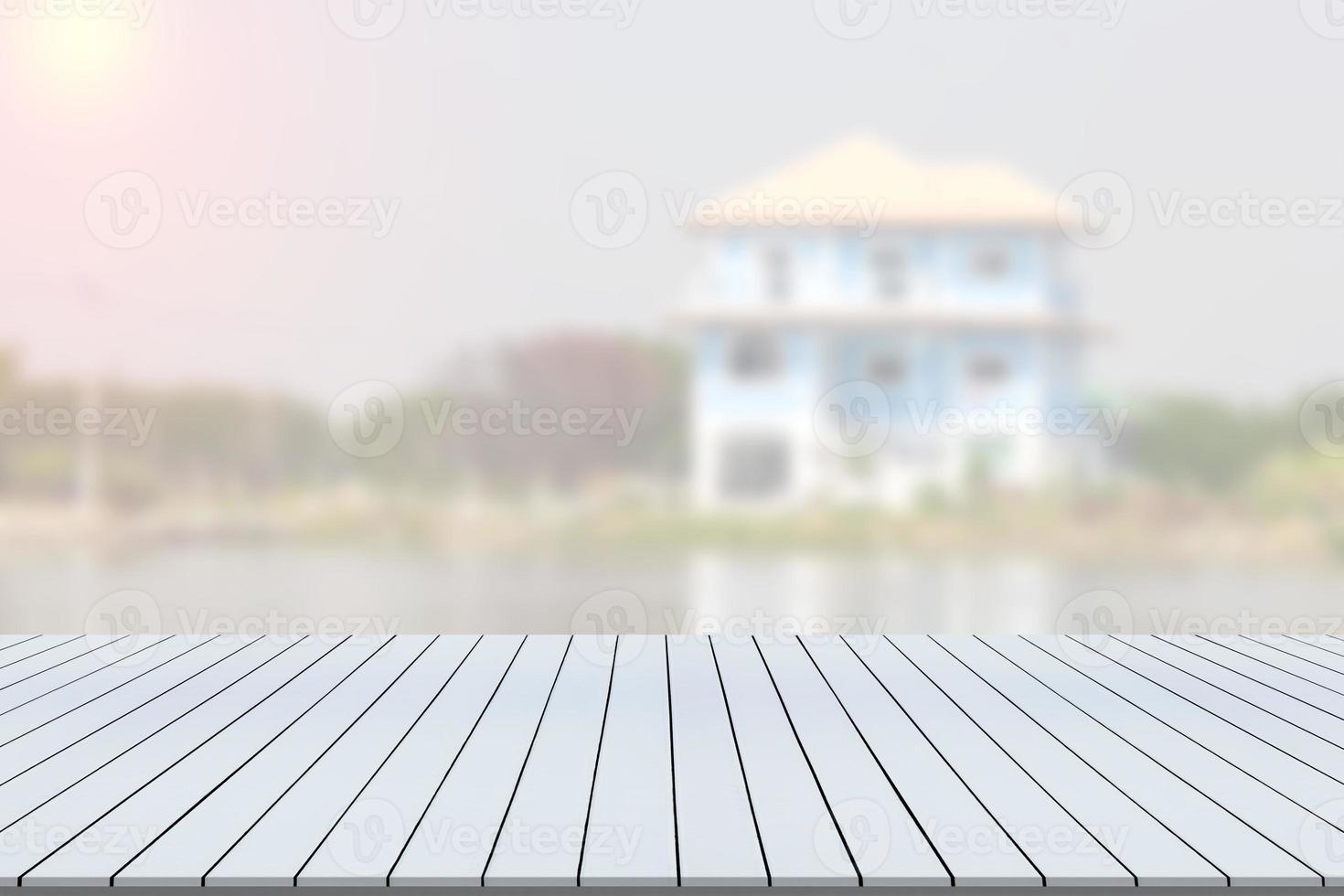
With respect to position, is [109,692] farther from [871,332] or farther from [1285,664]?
[1285,664]

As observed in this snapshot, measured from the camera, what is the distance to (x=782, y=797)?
2.77m

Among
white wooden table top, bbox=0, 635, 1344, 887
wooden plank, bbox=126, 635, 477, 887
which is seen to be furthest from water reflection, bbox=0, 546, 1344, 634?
wooden plank, bbox=126, 635, 477, 887

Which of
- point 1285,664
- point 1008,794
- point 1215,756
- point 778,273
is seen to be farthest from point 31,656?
point 1285,664

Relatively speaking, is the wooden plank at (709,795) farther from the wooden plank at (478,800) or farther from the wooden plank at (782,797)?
the wooden plank at (478,800)

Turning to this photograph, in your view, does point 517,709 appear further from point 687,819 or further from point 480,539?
point 480,539

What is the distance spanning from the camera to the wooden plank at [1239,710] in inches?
124

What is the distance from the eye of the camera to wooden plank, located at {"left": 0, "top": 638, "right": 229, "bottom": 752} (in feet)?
11.3

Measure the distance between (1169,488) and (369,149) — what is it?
3.52 meters

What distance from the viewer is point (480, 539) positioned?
17.4ft

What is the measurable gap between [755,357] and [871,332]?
0.48m

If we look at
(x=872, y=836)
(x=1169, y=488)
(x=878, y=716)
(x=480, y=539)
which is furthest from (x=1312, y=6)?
(x=872, y=836)

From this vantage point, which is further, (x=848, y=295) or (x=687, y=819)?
(x=848, y=295)

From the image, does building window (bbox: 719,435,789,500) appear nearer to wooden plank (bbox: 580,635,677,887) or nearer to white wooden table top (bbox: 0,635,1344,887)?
white wooden table top (bbox: 0,635,1344,887)

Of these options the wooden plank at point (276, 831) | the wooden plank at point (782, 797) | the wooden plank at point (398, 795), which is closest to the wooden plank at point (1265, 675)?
the wooden plank at point (782, 797)
